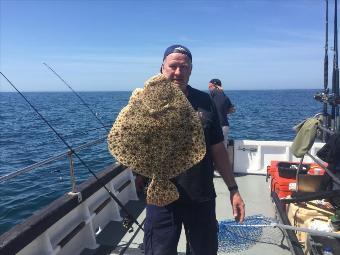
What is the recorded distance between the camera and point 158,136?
2355 millimetres

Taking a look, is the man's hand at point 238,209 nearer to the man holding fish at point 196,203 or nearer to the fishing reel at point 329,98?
the man holding fish at point 196,203

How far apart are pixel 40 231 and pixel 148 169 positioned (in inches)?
69.1

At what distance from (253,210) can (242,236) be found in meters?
1.36

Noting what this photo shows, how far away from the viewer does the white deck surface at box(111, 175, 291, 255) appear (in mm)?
4492

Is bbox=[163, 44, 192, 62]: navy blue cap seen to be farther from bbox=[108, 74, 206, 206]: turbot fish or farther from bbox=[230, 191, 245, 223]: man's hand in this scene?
bbox=[230, 191, 245, 223]: man's hand

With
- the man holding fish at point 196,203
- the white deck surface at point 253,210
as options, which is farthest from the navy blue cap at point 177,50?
the white deck surface at point 253,210

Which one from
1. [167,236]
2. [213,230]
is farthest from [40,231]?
[213,230]

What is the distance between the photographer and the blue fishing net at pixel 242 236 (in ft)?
14.9

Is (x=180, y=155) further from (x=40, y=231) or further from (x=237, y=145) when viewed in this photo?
(x=237, y=145)

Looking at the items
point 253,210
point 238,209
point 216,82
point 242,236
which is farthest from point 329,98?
point 238,209

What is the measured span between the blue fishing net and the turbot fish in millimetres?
2432

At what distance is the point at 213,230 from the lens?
290 cm

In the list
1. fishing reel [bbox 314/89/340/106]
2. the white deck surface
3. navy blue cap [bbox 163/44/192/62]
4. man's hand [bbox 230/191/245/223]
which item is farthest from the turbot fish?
fishing reel [bbox 314/89/340/106]

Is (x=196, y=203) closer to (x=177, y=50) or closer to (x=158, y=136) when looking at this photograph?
(x=158, y=136)
